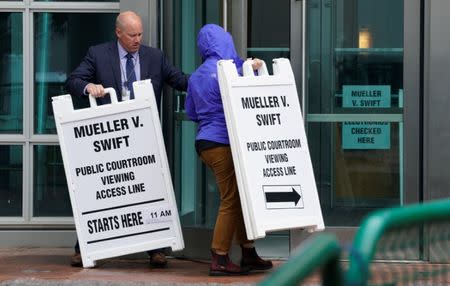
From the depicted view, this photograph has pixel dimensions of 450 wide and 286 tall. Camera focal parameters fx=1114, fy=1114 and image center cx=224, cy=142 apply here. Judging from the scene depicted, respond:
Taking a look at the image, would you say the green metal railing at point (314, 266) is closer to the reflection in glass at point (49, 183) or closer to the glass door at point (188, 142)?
the glass door at point (188, 142)

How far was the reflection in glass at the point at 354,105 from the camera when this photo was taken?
7742 mm

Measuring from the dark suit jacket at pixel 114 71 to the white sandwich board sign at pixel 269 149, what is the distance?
2.63 feet

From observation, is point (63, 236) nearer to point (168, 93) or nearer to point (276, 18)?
point (168, 93)

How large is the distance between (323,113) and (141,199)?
148cm

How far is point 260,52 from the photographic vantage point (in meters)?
7.83

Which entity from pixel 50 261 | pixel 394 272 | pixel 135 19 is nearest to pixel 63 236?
pixel 50 261

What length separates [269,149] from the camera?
6902mm

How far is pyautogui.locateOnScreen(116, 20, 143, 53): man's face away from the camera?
7395 millimetres

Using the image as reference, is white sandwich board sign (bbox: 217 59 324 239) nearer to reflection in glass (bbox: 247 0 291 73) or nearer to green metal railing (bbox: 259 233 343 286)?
reflection in glass (bbox: 247 0 291 73)

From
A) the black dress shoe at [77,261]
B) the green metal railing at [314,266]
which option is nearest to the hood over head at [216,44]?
the black dress shoe at [77,261]

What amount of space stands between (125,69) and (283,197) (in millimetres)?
1474

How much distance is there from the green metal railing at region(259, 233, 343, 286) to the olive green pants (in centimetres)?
464

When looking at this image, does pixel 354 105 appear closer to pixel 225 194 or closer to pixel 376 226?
pixel 225 194

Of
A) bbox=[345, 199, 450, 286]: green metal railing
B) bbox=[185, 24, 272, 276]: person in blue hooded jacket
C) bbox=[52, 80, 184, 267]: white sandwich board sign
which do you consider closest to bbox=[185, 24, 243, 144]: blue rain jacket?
bbox=[185, 24, 272, 276]: person in blue hooded jacket
